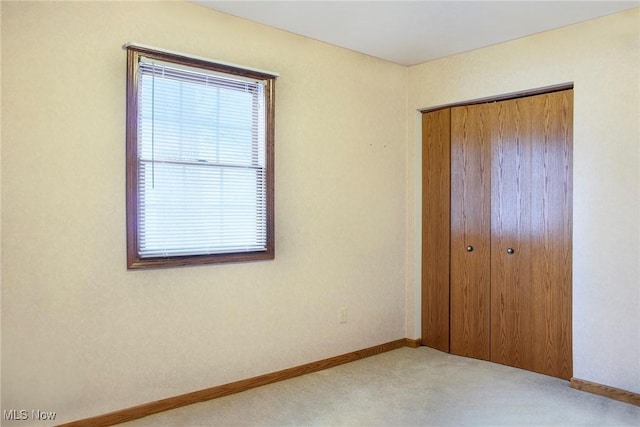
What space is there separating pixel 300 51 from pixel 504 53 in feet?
5.07

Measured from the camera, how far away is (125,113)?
9.23 feet

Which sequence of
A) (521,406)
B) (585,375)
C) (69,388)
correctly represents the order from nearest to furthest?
(69,388), (521,406), (585,375)

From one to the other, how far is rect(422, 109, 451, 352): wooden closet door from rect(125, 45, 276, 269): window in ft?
5.24

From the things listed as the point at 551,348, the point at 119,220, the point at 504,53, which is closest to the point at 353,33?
the point at 504,53

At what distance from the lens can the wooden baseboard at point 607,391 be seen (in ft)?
10.1

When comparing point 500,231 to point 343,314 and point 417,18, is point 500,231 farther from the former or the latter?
point 417,18

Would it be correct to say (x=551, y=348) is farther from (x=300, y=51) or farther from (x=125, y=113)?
(x=125, y=113)

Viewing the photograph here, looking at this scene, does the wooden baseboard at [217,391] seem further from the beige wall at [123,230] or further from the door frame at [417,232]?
the door frame at [417,232]

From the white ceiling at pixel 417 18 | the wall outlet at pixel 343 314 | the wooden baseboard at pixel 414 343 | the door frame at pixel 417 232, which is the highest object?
the white ceiling at pixel 417 18

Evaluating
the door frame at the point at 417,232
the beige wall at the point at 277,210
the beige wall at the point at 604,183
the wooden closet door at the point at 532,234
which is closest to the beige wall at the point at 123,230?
the beige wall at the point at 277,210

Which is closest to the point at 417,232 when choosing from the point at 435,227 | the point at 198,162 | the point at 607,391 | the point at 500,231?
the point at 435,227

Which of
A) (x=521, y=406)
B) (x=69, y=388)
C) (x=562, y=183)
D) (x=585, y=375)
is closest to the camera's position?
(x=69, y=388)

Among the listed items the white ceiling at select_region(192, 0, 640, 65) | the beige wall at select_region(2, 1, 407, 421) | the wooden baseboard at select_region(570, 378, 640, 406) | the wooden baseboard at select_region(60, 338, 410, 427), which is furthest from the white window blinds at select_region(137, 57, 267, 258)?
the wooden baseboard at select_region(570, 378, 640, 406)

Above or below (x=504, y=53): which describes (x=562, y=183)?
below
